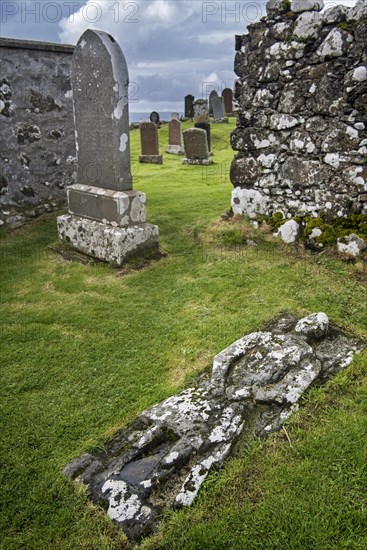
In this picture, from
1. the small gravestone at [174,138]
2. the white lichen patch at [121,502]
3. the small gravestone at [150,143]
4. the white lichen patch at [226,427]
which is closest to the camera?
the white lichen patch at [121,502]

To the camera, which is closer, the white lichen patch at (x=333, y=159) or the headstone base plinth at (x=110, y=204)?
the white lichen patch at (x=333, y=159)

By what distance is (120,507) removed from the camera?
2.69 meters

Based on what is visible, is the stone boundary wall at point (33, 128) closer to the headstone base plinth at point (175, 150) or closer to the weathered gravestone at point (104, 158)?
the weathered gravestone at point (104, 158)

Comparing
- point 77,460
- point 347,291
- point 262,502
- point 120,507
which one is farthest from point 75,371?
point 347,291

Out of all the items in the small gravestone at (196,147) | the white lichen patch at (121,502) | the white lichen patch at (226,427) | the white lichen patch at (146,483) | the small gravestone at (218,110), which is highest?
the small gravestone at (218,110)

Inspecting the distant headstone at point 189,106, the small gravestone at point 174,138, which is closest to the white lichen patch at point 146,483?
the small gravestone at point 174,138

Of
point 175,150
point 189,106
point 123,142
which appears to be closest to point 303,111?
point 123,142

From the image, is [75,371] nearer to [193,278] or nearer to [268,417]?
[268,417]

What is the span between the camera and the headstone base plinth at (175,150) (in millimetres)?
20578

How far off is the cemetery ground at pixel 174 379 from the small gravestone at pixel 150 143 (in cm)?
1008

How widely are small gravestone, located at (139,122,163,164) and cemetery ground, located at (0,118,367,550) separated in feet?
33.1

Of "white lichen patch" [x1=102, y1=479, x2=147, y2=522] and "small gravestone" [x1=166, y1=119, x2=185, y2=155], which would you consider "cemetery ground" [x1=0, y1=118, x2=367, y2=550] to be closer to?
"white lichen patch" [x1=102, y1=479, x2=147, y2=522]

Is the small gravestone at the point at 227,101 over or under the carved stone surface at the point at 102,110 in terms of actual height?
over

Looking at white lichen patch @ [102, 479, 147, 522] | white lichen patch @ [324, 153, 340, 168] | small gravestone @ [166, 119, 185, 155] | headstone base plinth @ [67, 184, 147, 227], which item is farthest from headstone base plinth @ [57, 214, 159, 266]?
small gravestone @ [166, 119, 185, 155]
